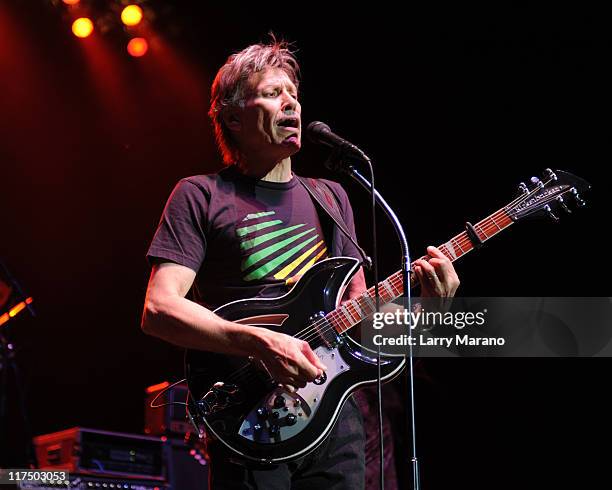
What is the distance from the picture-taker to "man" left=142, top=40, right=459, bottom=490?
8.52ft

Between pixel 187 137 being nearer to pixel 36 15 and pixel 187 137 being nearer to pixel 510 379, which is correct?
pixel 36 15

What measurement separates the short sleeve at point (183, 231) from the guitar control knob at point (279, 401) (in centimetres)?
54

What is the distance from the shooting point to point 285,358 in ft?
8.32

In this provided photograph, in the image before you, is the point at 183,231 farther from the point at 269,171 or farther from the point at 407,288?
the point at 407,288

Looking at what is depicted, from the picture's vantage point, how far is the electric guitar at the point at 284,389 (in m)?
2.64

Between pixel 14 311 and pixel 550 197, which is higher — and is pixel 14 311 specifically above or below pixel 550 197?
above

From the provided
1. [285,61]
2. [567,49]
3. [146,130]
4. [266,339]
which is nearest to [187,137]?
[146,130]


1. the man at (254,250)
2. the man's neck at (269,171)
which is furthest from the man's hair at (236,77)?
the man's neck at (269,171)

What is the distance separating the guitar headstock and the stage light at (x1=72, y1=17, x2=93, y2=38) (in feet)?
14.7

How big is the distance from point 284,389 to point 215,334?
31 cm

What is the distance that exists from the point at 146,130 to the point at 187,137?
35 cm

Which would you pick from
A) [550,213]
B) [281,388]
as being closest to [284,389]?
[281,388]

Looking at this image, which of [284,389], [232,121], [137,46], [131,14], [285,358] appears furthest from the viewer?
[137,46]

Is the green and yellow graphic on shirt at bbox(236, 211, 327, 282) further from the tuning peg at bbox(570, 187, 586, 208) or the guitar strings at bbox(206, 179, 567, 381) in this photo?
the tuning peg at bbox(570, 187, 586, 208)
